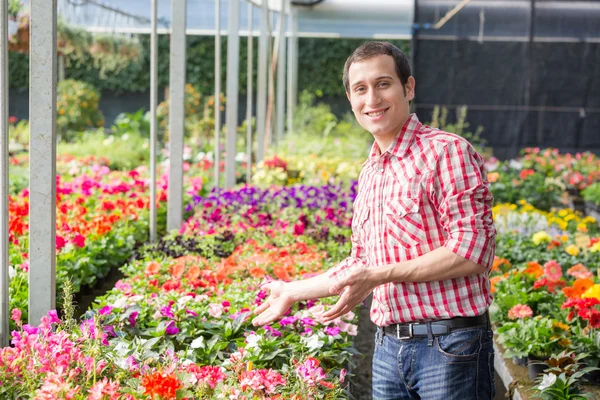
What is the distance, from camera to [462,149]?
5.50ft

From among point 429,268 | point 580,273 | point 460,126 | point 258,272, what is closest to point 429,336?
point 429,268

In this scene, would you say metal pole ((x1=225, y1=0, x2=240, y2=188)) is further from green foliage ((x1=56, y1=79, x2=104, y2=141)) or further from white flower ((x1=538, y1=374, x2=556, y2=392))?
green foliage ((x1=56, y1=79, x2=104, y2=141))

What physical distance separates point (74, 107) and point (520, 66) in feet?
22.2

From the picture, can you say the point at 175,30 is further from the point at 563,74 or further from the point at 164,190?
the point at 563,74

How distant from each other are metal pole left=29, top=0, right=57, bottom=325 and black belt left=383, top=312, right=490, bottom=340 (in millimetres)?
1358

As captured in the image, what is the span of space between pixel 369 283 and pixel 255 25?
48.0 feet

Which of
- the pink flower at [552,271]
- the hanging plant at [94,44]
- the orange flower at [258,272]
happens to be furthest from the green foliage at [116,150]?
the pink flower at [552,271]

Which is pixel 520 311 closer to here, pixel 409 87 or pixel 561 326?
pixel 561 326

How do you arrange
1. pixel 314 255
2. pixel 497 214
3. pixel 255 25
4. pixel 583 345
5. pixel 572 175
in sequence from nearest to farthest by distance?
1. pixel 583 345
2. pixel 314 255
3. pixel 497 214
4. pixel 572 175
5. pixel 255 25

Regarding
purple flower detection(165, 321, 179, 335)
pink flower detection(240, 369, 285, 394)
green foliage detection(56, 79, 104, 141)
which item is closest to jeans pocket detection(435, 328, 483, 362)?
pink flower detection(240, 369, 285, 394)

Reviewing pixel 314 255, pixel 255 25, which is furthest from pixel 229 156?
pixel 255 25

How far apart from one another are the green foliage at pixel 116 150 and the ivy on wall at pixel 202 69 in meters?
5.93

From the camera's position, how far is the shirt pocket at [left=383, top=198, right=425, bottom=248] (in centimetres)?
172

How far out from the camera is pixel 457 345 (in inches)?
68.0
